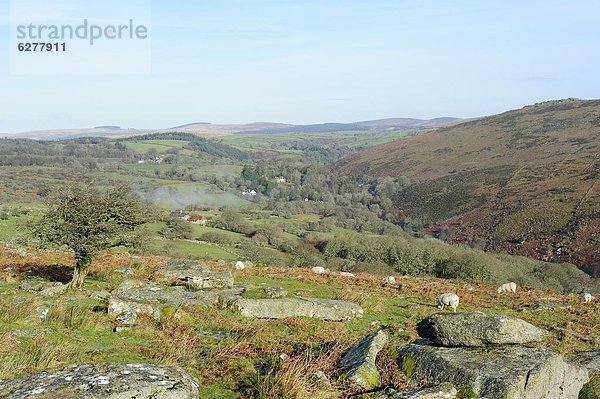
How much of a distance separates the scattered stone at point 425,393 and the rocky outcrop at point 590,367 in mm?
4062

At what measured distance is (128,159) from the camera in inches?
7692

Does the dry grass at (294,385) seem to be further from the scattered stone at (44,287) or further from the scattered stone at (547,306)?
the scattered stone at (547,306)

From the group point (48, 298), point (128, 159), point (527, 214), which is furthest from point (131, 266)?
point (128, 159)

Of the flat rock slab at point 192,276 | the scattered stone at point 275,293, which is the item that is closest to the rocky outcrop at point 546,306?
the scattered stone at point 275,293

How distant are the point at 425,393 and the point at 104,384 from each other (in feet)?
16.1

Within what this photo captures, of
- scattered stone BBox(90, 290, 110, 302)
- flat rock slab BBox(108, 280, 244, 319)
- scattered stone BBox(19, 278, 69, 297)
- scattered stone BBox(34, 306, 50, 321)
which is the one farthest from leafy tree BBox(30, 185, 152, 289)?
scattered stone BBox(34, 306, 50, 321)

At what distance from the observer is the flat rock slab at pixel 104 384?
626 cm

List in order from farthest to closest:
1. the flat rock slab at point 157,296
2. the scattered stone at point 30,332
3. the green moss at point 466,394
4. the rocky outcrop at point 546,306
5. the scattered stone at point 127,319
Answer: the rocky outcrop at point 546,306 → the flat rock slab at point 157,296 → the scattered stone at point 127,319 → the scattered stone at point 30,332 → the green moss at point 466,394

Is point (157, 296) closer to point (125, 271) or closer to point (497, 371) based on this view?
point (125, 271)

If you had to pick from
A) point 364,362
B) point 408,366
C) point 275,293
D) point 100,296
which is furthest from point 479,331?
point 100,296

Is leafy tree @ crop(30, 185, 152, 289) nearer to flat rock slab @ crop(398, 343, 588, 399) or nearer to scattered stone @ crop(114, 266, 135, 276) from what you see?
scattered stone @ crop(114, 266, 135, 276)

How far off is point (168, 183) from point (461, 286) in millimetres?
128522

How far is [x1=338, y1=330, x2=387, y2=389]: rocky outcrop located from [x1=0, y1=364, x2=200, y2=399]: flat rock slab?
2959mm

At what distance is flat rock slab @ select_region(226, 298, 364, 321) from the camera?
51.3ft
